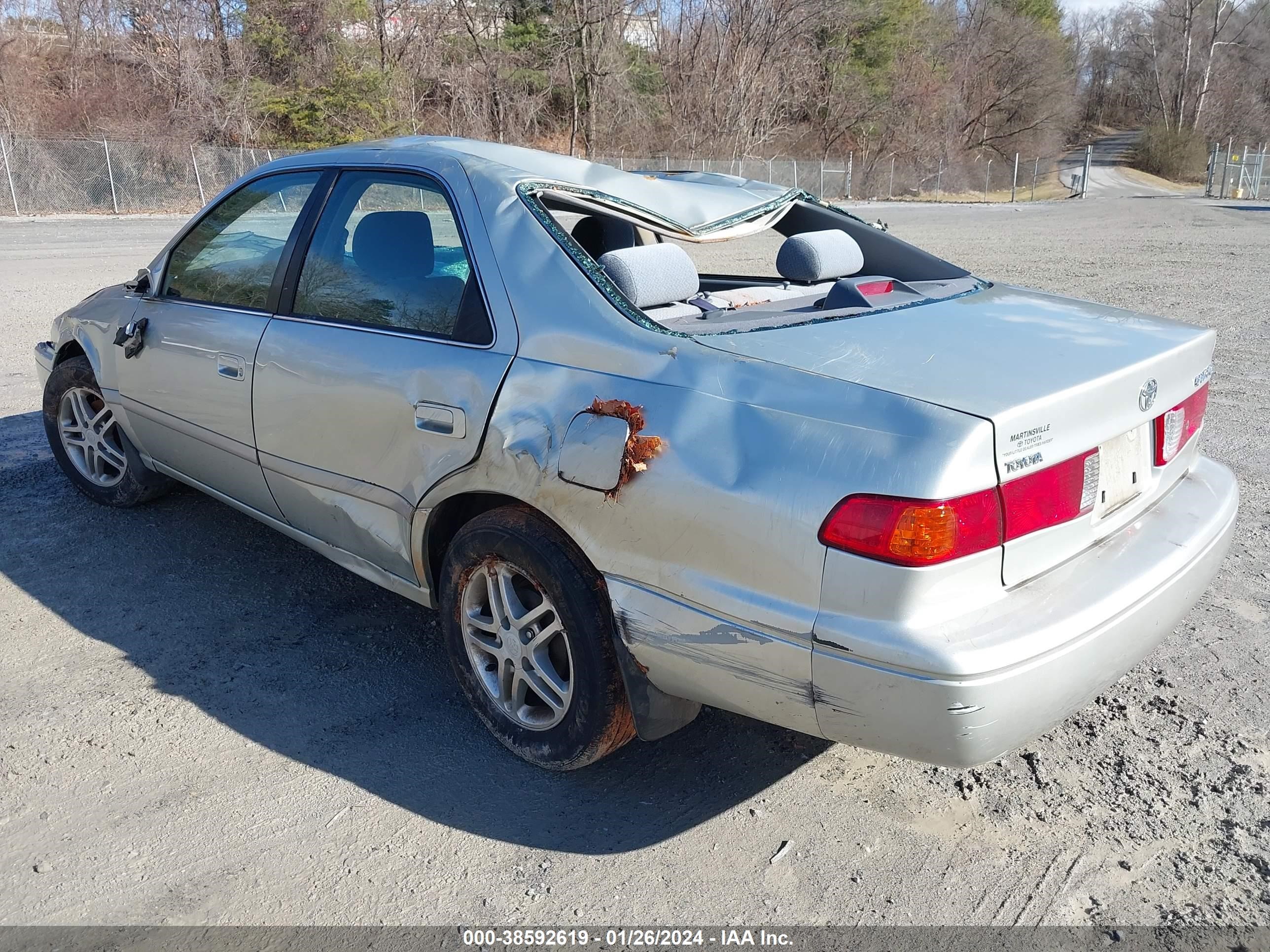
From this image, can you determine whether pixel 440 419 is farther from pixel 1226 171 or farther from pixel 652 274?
pixel 1226 171

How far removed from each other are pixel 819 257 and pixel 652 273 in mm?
971

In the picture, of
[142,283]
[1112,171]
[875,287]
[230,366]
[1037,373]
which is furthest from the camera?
[1112,171]

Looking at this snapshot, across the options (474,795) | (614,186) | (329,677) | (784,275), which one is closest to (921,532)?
(474,795)

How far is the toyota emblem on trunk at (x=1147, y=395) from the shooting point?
263cm

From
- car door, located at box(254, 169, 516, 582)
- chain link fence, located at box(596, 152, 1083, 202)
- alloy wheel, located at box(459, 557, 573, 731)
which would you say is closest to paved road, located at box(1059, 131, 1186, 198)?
chain link fence, located at box(596, 152, 1083, 202)

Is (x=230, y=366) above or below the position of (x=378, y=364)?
below

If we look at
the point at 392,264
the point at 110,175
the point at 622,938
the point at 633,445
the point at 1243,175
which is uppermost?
the point at 110,175

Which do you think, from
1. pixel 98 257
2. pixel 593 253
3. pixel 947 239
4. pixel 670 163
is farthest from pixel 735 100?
pixel 593 253

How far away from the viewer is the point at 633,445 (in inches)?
97.8

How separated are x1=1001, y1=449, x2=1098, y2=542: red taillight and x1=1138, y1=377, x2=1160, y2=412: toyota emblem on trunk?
0.25 metres

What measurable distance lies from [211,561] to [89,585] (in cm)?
48

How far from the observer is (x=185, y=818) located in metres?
2.77

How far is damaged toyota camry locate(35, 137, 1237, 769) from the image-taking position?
7.25 feet

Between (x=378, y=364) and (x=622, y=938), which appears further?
(x=378, y=364)
